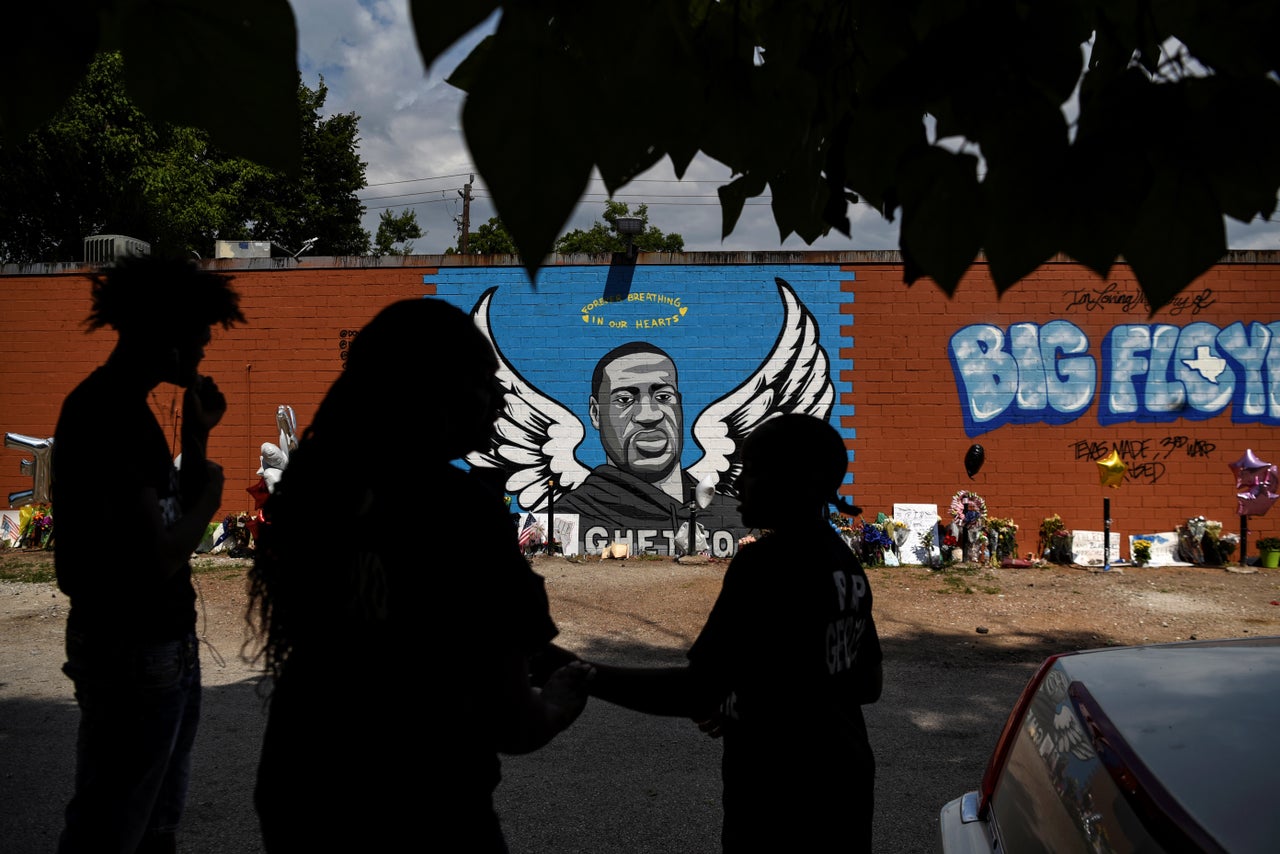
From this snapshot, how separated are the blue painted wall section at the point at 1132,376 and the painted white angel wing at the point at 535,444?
457 centimetres

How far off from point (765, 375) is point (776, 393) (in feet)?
0.81

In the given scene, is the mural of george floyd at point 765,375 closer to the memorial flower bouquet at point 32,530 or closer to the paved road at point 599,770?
the memorial flower bouquet at point 32,530

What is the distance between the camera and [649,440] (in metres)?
10.6

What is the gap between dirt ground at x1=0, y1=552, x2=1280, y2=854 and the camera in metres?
3.58

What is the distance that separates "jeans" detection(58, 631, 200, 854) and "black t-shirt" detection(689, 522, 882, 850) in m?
1.34

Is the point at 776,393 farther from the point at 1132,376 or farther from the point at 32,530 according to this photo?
the point at 32,530

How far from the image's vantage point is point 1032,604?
7.93 m

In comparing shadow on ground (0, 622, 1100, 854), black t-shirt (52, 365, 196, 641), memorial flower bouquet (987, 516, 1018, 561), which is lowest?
shadow on ground (0, 622, 1100, 854)

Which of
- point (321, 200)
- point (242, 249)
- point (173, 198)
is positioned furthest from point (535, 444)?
point (321, 200)

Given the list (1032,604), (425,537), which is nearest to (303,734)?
(425,537)

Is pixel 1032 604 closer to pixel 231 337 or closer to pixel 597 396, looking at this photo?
pixel 597 396

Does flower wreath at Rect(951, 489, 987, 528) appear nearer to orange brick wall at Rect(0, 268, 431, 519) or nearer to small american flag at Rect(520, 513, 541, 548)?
small american flag at Rect(520, 513, 541, 548)

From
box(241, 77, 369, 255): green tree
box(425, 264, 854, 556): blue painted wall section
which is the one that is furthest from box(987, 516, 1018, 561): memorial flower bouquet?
box(241, 77, 369, 255): green tree

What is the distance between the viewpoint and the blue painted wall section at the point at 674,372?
10.6 m
